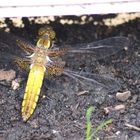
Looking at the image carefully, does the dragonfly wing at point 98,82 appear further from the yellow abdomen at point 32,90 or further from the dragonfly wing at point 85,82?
the yellow abdomen at point 32,90

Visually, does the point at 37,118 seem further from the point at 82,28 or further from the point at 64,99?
the point at 82,28

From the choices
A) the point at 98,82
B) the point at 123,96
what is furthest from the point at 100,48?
the point at 123,96

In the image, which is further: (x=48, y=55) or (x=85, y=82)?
(x=48, y=55)

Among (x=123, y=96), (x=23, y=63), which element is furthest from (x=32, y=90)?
(x=123, y=96)

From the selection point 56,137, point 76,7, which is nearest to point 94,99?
point 56,137

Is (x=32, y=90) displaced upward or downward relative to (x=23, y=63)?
downward

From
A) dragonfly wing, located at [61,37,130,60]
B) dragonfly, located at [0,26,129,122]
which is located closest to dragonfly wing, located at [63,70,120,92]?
dragonfly, located at [0,26,129,122]

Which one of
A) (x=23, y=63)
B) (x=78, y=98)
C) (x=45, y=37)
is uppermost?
(x=45, y=37)

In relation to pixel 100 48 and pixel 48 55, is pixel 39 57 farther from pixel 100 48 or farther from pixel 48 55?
pixel 100 48
